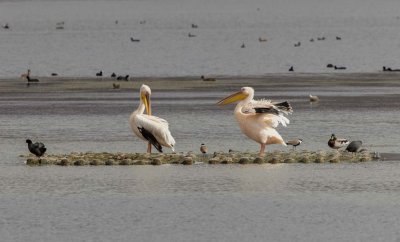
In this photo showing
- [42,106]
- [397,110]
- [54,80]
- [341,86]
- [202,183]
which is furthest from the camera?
[54,80]

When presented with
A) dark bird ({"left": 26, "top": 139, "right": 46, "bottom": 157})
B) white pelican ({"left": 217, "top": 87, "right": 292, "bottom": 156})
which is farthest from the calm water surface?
white pelican ({"left": 217, "top": 87, "right": 292, "bottom": 156})

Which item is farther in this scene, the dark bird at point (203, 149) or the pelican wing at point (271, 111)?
the dark bird at point (203, 149)

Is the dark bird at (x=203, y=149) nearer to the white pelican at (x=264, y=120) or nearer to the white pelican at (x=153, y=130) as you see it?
the white pelican at (x=153, y=130)

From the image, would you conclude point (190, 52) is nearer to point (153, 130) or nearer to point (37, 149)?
point (153, 130)

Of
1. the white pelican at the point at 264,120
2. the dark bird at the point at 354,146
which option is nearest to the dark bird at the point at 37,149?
the white pelican at the point at 264,120

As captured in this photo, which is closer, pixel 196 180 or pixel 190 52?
pixel 196 180

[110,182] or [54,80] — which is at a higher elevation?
[54,80]

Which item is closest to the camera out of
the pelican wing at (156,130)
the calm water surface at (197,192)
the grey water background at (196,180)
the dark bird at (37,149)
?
the calm water surface at (197,192)

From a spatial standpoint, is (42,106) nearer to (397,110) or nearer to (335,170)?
(397,110)

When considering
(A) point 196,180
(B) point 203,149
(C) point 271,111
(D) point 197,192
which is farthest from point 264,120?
(D) point 197,192

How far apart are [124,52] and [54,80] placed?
45564 mm

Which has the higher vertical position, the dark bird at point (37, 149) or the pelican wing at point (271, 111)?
the pelican wing at point (271, 111)

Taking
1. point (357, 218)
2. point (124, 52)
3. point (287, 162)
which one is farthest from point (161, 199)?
point (124, 52)

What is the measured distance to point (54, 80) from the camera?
6500cm
